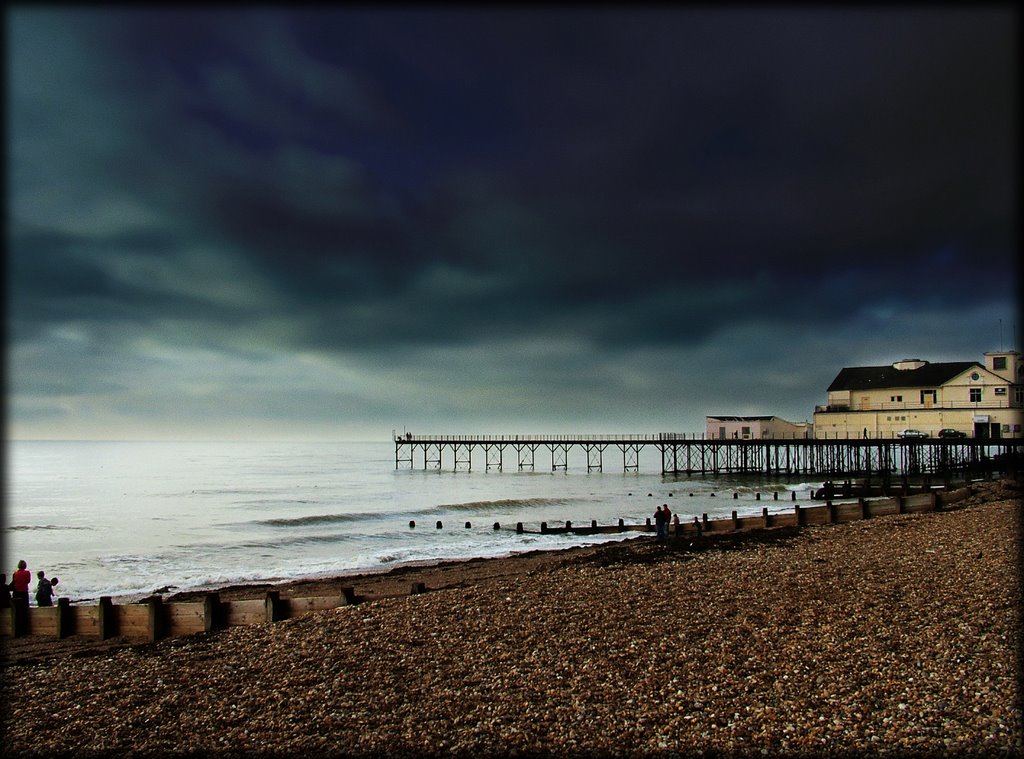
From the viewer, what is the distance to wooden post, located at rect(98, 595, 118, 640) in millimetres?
11876

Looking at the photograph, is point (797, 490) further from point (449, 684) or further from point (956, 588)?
point (449, 684)

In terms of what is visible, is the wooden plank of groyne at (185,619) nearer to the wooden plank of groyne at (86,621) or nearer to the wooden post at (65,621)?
the wooden plank of groyne at (86,621)

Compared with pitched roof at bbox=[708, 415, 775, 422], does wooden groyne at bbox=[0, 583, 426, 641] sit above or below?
below

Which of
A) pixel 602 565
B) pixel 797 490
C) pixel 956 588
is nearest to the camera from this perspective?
pixel 956 588


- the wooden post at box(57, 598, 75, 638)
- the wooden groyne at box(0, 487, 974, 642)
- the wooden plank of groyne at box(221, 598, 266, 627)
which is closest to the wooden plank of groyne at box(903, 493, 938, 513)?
the wooden groyne at box(0, 487, 974, 642)

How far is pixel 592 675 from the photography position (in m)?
8.03

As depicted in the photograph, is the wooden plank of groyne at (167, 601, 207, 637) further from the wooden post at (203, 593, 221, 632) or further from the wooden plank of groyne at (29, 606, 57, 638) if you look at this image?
the wooden plank of groyne at (29, 606, 57, 638)

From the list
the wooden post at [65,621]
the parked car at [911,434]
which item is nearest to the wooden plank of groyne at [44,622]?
the wooden post at [65,621]

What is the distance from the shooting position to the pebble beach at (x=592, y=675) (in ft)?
21.3

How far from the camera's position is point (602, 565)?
15852mm

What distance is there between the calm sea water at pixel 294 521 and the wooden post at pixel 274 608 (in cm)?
902

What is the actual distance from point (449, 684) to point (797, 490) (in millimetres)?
46904

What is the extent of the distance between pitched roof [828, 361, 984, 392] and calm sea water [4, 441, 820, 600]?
13.5 m

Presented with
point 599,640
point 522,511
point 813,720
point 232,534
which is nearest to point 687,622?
point 599,640
